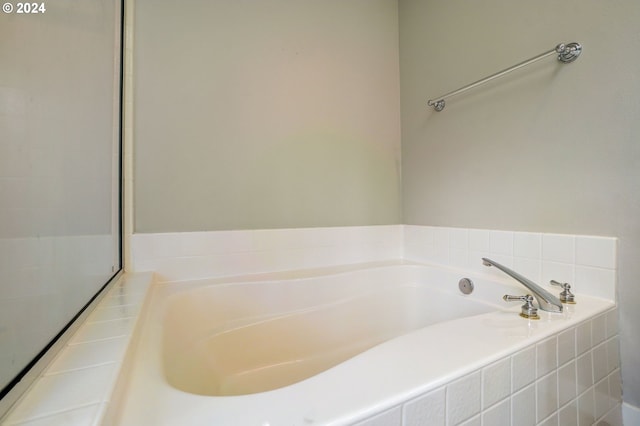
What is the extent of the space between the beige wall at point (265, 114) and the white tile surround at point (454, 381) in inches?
4.6

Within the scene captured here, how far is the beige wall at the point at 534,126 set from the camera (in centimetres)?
78

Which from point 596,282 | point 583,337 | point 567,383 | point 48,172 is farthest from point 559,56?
point 48,172

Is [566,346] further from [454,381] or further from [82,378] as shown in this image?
[82,378]

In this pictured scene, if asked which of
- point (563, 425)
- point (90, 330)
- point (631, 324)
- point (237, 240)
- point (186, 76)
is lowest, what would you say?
point (563, 425)

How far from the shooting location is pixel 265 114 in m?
1.27

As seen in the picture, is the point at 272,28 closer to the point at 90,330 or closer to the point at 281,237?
the point at 281,237

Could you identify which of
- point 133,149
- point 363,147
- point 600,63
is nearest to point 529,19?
point 600,63

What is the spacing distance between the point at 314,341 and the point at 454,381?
2.56 feet

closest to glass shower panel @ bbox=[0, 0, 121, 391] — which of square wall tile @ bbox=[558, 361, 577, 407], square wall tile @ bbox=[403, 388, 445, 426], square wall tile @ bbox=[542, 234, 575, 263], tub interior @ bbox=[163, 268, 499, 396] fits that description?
tub interior @ bbox=[163, 268, 499, 396]

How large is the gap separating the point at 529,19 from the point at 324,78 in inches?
36.9

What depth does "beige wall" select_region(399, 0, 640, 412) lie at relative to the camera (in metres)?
0.78

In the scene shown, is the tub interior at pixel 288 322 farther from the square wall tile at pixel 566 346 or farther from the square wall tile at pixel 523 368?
the square wall tile at pixel 523 368

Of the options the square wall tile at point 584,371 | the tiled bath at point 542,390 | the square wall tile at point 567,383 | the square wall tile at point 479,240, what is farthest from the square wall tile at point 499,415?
the square wall tile at point 479,240

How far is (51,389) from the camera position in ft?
1.11
